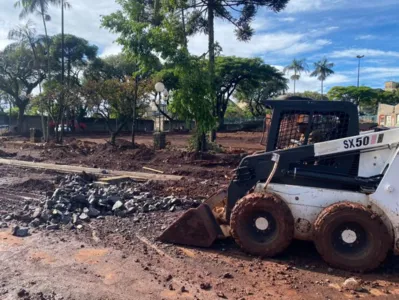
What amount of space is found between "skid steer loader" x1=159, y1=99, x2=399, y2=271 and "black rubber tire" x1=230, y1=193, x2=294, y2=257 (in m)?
0.01

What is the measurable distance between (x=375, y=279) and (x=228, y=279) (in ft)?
5.88

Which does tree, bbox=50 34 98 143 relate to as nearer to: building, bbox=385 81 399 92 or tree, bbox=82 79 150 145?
tree, bbox=82 79 150 145

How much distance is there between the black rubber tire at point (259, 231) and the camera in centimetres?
544

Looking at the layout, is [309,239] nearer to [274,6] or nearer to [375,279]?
[375,279]

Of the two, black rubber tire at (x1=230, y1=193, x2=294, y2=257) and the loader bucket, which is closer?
black rubber tire at (x1=230, y1=193, x2=294, y2=257)

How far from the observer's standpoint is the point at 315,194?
5.40m

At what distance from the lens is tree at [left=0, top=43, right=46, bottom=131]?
38125 millimetres

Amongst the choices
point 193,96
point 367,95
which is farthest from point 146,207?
point 367,95

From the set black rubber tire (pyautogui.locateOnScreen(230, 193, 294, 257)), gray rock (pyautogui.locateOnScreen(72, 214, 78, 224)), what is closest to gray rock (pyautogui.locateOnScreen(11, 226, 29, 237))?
gray rock (pyautogui.locateOnScreen(72, 214, 78, 224))

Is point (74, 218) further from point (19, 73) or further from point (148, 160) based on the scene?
point (19, 73)

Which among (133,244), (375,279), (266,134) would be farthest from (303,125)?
(133,244)

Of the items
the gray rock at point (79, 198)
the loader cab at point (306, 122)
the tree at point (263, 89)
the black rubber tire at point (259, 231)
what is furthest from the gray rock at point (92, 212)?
the tree at point (263, 89)

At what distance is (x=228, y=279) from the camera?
194 inches

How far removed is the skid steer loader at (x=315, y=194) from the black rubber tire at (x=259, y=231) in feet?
0.04
